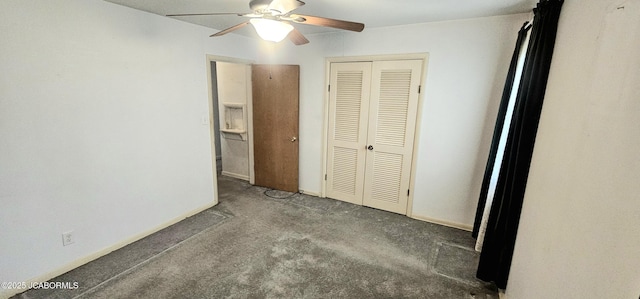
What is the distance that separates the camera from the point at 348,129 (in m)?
3.63

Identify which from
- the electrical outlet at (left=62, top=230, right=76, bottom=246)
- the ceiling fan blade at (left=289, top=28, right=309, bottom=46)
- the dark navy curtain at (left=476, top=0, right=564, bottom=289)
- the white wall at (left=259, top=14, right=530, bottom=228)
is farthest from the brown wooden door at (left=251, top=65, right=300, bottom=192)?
the dark navy curtain at (left=476, top=0, right=564, bottom=289)

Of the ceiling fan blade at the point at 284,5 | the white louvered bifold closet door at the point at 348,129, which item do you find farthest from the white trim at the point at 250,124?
the ceiling fan blade at the point at 284,5

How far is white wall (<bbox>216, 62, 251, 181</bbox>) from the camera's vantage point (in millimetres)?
4395

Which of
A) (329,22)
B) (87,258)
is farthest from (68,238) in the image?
(329,22)

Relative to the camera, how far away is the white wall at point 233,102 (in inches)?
173

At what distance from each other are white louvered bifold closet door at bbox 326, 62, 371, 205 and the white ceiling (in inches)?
29.8

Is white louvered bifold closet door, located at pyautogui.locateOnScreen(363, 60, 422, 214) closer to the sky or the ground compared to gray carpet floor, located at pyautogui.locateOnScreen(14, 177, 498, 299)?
closer to the sky

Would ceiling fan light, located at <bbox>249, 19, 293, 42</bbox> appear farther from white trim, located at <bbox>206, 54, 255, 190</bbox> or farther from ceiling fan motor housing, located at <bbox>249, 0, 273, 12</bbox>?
white trim, located at <bbox>206, 54, 255, 190</bbox>

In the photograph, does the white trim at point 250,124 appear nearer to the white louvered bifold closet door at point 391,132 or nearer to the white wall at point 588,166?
the white louvered bifold closet door at point 391,132

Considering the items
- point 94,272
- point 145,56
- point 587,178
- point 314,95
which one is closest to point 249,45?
point 314,95

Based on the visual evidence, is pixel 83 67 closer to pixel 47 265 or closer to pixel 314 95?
pixel 47 265

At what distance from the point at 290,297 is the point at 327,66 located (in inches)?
109

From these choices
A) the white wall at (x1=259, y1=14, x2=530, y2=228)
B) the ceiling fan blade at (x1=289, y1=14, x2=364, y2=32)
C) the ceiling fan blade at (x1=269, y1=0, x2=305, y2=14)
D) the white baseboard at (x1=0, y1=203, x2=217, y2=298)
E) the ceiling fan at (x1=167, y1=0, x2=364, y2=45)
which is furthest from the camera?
the white wall at (x1=259, y1=14, x2=530, y2=228)

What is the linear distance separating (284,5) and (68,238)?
8.65ft
